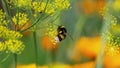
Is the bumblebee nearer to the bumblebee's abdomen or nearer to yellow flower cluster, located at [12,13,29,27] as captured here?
the bumblebee's abdomen

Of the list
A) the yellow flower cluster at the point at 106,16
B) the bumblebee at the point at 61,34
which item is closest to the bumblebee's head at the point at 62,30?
the bumblebee at the point at 61,34

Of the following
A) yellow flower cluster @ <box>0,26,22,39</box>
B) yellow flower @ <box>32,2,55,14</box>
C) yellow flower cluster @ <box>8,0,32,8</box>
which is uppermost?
yellow flower cluster @ <box>8,0,32,8</box>

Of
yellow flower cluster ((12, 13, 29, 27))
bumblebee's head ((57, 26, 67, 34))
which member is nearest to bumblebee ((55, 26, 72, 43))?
bumblebee's head ((57, 26, 67, 34))

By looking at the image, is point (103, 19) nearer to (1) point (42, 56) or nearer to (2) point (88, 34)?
(2) point (88, 34)

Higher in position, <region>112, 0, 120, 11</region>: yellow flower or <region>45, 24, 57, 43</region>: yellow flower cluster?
<region>112, 0, 120, 11</region>: yellow flower

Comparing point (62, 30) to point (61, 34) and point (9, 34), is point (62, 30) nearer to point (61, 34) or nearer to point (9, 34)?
point (61, 34)

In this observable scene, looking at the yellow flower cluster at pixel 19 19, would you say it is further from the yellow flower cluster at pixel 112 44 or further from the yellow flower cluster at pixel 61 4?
the yellow flower cluster at pixel 112 44

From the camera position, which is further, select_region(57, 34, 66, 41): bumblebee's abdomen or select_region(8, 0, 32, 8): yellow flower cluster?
select_region(57, 34, 66, 41): bumblebee's abdomen

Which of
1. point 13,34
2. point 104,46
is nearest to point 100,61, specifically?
point 104,46
